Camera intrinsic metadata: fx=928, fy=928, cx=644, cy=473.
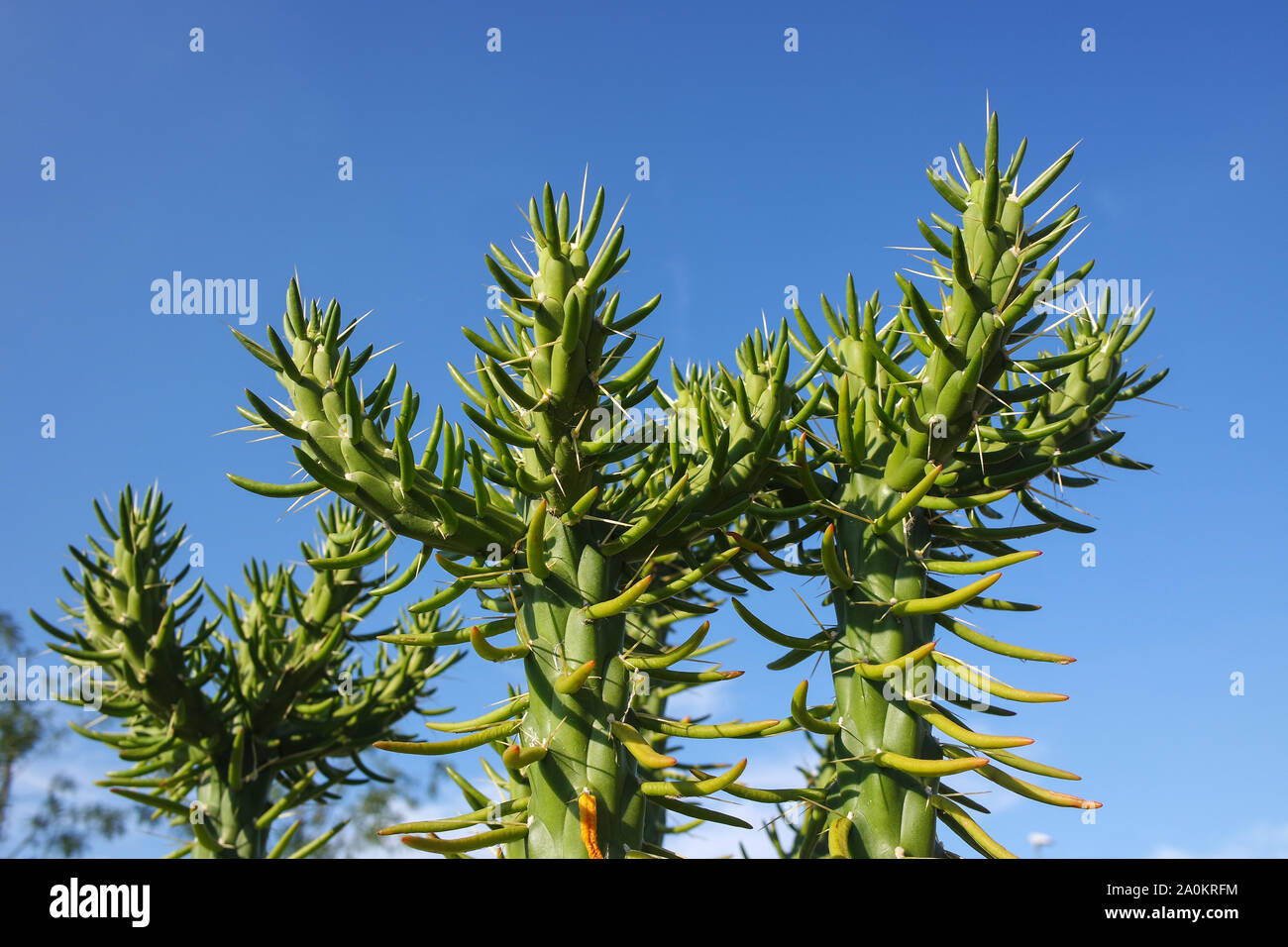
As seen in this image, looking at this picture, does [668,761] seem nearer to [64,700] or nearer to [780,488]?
[780,488]

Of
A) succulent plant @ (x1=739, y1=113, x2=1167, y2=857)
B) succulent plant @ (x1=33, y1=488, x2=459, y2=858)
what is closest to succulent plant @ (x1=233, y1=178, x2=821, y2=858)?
succulent plant @ (x1=739, y1=113, x2=1167, y2=857)

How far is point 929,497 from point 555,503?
86cm

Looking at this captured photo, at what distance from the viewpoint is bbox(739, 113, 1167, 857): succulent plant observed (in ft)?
6.54

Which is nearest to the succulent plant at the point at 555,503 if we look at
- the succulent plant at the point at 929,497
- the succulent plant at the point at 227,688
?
the succulent plant at the point at 929,497

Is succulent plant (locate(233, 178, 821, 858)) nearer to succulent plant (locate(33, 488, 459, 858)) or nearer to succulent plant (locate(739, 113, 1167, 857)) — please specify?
succulent plant (locate(739, 113, 1167, 857))

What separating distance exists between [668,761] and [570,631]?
377mm

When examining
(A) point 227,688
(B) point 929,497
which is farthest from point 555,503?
(A) point 227,688

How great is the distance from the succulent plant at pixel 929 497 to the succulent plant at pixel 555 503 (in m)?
0.22

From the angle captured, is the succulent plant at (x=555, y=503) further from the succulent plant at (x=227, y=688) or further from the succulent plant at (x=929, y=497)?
the succulent plant at (x=227, y=688)

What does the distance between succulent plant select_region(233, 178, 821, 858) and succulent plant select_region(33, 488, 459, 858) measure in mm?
1179

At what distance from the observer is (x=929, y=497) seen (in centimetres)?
214

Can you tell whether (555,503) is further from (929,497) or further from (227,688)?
(227,688)

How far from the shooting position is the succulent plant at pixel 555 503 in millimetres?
1924
